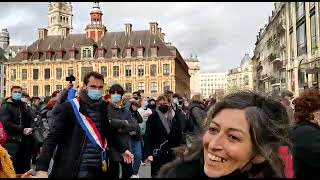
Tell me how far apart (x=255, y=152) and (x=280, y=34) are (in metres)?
52.3

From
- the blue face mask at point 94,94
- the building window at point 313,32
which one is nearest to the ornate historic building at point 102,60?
the building window at point 313,32

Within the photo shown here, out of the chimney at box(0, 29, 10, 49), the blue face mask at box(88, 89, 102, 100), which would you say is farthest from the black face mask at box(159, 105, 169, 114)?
the chimney at box(0, 29, 10, 49)

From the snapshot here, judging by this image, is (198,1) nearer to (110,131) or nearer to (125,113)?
(110,131)

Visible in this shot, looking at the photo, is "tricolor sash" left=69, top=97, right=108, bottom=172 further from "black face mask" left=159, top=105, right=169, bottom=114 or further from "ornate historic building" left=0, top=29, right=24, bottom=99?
"ornate historic building" left=0, top=29, right=24, bottom=99

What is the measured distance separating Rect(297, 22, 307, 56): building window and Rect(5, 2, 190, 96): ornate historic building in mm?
26360

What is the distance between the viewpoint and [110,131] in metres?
5.50

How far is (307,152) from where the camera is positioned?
3662 millimetres

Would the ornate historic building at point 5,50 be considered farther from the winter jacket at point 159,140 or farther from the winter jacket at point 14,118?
the winter jacket at point 159,140

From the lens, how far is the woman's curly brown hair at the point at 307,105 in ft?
13.9

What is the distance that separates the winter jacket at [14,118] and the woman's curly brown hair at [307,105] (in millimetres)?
5829

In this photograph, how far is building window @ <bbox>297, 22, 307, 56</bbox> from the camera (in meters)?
34.9

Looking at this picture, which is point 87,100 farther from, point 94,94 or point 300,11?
point 300,11

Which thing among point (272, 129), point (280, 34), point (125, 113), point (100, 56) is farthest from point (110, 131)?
point (100, 56)

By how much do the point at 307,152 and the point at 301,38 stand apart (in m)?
34.7
